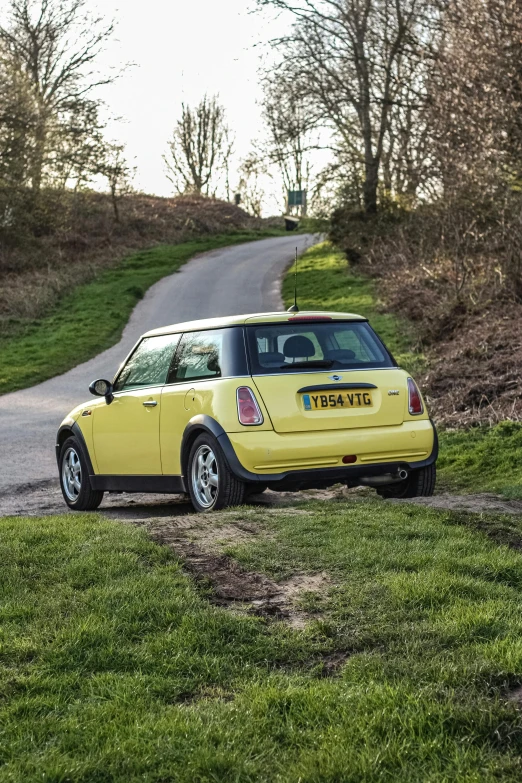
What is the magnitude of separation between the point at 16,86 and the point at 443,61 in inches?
670

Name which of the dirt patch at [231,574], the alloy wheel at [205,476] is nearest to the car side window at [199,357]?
the alloy wheel at [205,476]

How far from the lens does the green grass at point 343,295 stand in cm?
1980

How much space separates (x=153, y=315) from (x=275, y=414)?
953 inches

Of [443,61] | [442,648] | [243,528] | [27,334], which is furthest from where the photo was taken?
[27,334]

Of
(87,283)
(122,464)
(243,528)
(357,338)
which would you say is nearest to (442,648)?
(243,528)

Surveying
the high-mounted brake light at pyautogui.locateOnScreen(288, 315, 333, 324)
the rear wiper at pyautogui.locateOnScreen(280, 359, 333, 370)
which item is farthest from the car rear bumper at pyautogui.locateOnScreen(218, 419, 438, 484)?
the high-mounted brake light at pyautogui.locateOnScreen(288, 315, 333, 324)

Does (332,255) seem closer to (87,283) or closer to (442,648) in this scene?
(87,283)

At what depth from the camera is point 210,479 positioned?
8070 mm

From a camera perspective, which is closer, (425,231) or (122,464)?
(122,464)

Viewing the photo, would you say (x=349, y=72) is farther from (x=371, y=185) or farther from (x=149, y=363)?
(x=149, y=363)

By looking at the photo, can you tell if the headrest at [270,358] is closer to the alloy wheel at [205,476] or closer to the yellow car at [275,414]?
the yellow car at [275,414]

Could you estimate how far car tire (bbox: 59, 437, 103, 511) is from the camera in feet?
32.2

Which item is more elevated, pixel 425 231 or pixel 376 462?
pixel 425 231

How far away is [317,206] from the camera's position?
34969mm
